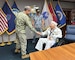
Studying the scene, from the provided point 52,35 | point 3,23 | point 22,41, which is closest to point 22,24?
point 22,41

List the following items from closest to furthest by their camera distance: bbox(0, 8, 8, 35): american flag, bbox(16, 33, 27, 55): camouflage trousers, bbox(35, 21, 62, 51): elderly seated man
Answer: bbox(35, 21, 62, 51): elderly seated man, bbox(16, 33, 27, 55): camouflage trousers, bbox(0, 8, 8, 35): american flag

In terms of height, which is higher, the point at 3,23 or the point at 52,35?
the point at 3,23

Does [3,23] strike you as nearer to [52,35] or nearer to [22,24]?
[22,24]

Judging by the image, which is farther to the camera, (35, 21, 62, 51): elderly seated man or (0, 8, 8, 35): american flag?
(0, 8, 8, 35): american flag

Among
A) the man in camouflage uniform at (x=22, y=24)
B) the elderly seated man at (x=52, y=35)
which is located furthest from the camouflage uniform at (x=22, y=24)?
the elderly seated man at (x=52, y=35)

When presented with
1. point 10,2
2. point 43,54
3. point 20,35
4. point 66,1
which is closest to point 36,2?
point 10,2

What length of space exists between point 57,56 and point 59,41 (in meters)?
1.74

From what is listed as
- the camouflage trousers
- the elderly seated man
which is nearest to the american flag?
the camouflage trousers

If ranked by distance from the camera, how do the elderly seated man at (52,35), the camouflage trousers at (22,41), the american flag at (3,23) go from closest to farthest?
the elderly seated man at (52,35) → the camouflage trousers at (22,41) → the american flag at (3,23)

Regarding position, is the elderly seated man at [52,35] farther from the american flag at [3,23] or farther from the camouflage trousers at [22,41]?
the american flag at [3,23]

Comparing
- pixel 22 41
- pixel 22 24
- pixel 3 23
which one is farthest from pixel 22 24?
pixel 3 23

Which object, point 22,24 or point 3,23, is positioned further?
point 3,23

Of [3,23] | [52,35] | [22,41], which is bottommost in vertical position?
[22,41]

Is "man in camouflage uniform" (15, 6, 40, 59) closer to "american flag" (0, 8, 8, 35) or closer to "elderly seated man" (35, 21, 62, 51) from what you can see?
"elderly seated man" (35, 21, 62, 51)
